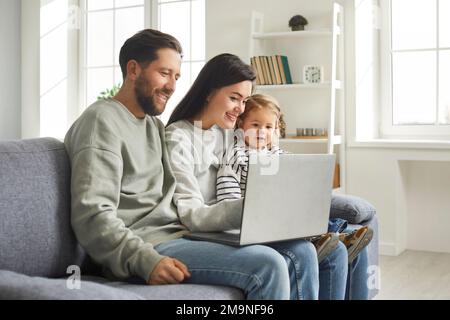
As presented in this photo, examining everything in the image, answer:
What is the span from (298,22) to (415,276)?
5.93ft

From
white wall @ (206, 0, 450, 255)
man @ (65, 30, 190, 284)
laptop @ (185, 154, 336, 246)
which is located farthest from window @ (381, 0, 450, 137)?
man @ (65, 30, 190, 284)

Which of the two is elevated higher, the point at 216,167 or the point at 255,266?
the point at 216,167

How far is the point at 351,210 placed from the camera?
8.52ft

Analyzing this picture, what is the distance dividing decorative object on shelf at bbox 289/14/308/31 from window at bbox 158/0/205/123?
955mm

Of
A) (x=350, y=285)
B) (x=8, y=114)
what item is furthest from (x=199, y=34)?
(x=350, y=285)

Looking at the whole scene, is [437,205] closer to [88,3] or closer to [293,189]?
[293,189]

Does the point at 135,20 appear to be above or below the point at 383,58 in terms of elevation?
above

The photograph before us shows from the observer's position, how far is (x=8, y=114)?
5.66 meters

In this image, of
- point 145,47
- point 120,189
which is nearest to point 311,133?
point 145,47

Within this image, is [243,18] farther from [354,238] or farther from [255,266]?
[255,266]

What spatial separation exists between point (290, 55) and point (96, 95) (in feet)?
6.43

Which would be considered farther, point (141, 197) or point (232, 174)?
point (232, 174)

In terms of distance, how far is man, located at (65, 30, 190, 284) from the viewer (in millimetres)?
1647

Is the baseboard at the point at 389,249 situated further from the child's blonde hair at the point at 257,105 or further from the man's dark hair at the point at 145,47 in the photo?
the man's dark hair at the point at 145,47
